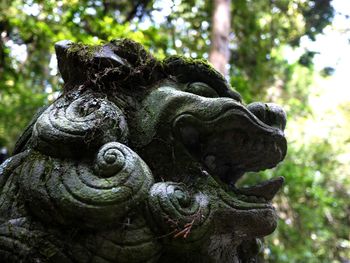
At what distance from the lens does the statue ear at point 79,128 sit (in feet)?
5.71

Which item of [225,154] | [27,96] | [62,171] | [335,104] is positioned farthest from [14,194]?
[335,104]

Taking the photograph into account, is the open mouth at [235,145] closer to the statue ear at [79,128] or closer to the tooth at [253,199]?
the tooth at [253,199]

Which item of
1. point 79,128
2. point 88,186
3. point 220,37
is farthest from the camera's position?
point 220,37

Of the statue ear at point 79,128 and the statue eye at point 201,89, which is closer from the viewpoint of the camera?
the statue ear at point 79,128

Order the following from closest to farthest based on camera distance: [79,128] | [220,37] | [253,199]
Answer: [79,128] < [253,199] < [220,37]

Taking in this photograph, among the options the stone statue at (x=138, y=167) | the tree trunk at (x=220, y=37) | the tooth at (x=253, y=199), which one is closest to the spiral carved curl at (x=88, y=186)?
the stone statue at (x=138, y=167)

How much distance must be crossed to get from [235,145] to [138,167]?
0.53 metres

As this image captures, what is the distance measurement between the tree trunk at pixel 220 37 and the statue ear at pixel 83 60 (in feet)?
9.62

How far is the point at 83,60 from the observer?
2.10 metres

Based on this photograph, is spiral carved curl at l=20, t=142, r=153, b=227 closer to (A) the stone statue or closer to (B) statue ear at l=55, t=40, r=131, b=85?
(A) the stone statue

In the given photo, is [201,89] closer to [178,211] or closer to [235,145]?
[235,145]

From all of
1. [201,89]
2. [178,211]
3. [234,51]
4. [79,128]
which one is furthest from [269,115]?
[234,51]

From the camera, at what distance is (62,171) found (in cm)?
168

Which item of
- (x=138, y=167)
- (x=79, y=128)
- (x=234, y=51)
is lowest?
(x=234, y=51)
